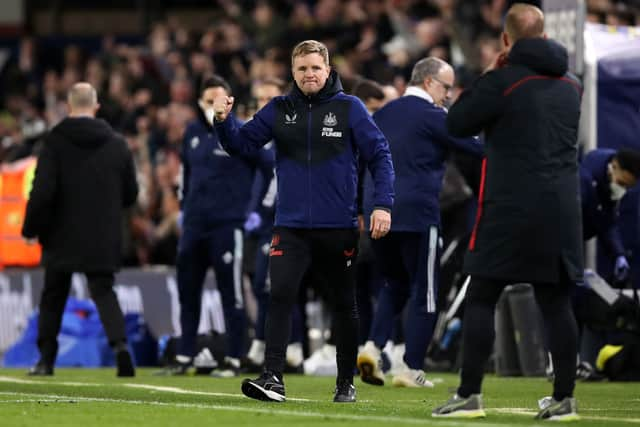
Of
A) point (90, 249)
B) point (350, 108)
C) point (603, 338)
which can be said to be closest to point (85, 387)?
point (90, 249)

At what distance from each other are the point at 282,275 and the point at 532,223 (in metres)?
1.88

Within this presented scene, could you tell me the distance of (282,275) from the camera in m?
8.96

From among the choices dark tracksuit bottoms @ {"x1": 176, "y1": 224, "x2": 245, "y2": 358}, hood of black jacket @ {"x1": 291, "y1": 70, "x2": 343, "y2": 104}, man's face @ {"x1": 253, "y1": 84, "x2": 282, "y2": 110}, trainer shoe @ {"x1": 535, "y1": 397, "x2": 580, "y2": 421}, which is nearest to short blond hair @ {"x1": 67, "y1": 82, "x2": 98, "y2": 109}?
dark tracksuit bottoms @ {"x1": 176, "y1": 224, "x2": 245, "y2": 358}

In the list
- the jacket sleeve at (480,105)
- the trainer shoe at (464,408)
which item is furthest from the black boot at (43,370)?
the jacket sleeve at (480,105)

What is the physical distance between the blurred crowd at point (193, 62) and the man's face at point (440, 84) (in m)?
2.84

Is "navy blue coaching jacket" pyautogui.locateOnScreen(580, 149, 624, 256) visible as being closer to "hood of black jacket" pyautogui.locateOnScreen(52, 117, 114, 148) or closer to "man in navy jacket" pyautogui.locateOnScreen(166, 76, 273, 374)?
"man in navy jacket" pyautogui.locateOnScreen(166, 76, 273, 374)

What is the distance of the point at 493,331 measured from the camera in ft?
25.3

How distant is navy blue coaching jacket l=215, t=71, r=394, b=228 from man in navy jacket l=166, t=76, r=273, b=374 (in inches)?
144

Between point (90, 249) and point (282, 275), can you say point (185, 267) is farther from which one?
point (282, 275)

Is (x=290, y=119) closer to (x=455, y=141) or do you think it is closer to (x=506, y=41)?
(x=506, y=41)

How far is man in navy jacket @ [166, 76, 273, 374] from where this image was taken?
12.9 meters

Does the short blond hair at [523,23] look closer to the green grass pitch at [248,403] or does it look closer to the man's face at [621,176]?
the green grass pitch at [248,403]


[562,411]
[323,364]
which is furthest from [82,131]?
[562,411]

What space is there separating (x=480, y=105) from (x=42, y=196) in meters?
5.79
